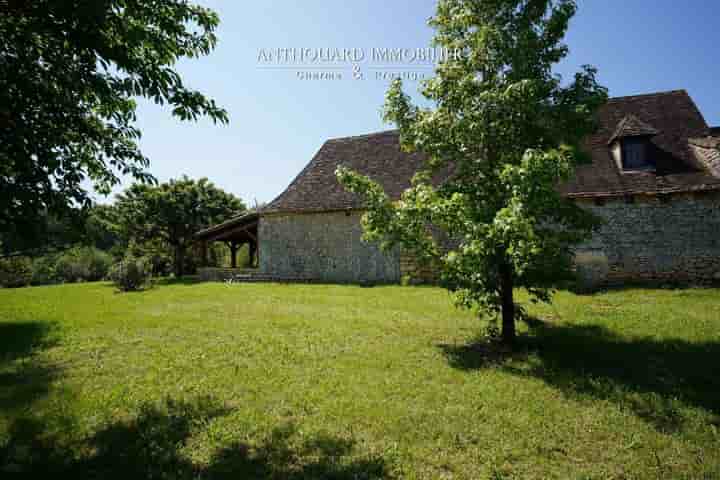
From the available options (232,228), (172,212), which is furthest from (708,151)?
(172,212)

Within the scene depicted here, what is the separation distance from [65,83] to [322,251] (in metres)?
13.2

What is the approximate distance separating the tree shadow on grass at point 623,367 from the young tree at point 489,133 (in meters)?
0.75

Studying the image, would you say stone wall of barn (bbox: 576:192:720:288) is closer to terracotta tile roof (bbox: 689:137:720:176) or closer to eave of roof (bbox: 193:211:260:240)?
terracotta tile roof (bbox: 689:137:720:176)

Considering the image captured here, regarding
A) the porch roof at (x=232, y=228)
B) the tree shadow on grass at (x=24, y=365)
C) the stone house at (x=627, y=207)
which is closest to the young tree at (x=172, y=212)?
the porch roof at (x=232, y=228)

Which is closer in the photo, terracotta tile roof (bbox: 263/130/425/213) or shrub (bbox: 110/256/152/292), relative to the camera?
shrub (bbox: 110/256/152/292)

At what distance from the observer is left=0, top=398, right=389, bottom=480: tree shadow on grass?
299 cm

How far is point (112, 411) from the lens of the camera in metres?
4.07

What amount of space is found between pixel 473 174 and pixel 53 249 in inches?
217

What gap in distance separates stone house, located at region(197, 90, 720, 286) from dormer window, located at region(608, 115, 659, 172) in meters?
0.03

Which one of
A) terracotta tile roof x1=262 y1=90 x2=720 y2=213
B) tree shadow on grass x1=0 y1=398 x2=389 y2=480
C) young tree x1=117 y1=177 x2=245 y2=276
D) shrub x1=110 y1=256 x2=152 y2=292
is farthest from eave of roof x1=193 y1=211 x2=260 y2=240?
tree shadow on grass x1=0 y1=398 x2=389 y2=480

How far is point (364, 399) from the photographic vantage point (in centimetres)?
429

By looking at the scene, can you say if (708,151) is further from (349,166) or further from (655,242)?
(349,166)

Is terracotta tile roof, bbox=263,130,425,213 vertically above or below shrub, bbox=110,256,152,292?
above

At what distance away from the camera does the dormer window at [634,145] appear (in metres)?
12.2
